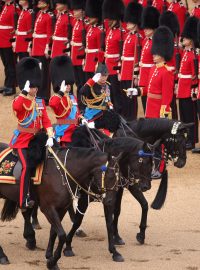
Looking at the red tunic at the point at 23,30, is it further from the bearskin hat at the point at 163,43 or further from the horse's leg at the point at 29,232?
the horse's leg at the point at 29,232

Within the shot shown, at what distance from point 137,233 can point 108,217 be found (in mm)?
891

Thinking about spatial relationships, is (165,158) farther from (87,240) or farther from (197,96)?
(197,96)

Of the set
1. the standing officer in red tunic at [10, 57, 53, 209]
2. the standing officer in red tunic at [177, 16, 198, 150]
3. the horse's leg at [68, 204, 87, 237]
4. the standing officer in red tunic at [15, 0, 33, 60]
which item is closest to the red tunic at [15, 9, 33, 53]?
the standing officer in red tunic at [15, 0, 33, 60]

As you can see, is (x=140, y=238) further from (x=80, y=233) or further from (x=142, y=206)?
(x=80, y=233)

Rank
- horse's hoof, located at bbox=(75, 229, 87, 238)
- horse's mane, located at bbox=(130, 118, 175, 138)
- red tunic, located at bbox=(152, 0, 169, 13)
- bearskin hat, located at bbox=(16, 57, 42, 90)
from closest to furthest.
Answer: bearskin hat, located at bbox=(16, 57, 42, 90), horse's mane, located at bbox=(130, 118, 175, 138), horse's hoof, located at bbox=(75, 229, 87, 238), red tunic, located at bbox=(152, 0, 169, 13)

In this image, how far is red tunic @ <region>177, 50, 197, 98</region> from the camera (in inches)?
583

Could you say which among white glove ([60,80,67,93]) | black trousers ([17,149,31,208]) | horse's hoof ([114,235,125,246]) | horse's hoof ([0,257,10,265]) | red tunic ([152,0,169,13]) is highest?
red tunic ([152,0,169,13])

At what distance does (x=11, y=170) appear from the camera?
34.6 feet

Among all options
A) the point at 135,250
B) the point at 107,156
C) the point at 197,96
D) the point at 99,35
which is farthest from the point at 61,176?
the point at 99,35

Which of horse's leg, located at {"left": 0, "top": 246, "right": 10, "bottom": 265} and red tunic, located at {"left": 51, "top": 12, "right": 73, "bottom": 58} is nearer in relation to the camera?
horse's leg, located at {"left": 0, "top": 246, "right": 10, "bottom": 265}

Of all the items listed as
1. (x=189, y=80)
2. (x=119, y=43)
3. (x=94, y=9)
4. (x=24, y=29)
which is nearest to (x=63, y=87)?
(x=189, y=80)

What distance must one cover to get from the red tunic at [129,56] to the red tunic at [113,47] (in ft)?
0.62

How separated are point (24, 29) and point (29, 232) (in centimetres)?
693

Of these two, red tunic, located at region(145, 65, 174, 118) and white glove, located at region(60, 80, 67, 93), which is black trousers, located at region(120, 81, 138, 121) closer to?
red tunic, located at region(145, 65, 174, 118)
